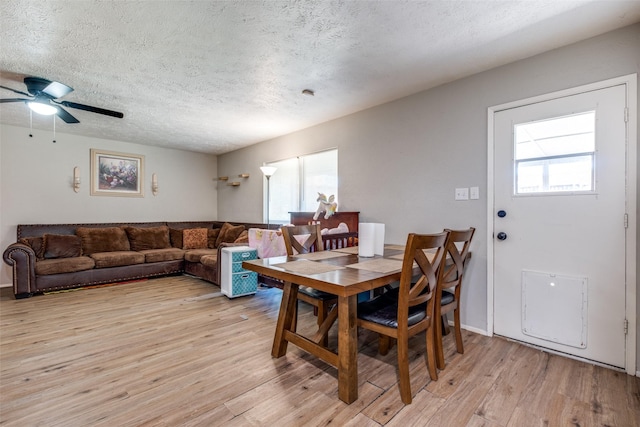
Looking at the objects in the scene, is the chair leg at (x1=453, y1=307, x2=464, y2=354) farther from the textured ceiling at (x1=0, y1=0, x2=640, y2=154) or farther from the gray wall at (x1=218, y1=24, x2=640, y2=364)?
the textured ceiling at (x1=0, y1=0, x2=640, y2=154)

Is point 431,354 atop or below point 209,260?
below

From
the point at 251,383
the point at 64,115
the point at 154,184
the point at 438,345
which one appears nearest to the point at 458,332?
the point at 438,345

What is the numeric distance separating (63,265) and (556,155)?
18.4ft

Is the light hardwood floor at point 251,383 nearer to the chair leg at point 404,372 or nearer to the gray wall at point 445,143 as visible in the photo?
the chair leg at point 404,372

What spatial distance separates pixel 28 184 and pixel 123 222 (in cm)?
135

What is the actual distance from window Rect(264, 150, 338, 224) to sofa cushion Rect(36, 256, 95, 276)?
8.88ft

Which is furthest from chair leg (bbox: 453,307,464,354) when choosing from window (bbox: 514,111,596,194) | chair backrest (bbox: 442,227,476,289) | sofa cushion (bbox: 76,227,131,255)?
sofa cushion (bbox: 76,227,131,255)

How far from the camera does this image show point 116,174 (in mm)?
5164

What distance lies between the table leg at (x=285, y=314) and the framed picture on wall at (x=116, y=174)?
465 centimetres

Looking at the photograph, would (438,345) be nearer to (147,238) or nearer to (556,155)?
(556,155)

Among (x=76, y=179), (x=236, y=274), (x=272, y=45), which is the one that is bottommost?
(x=236, y=274)

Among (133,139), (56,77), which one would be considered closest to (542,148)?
(56,77)

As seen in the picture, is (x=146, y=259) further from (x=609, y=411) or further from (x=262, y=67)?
(x=609, y=411)

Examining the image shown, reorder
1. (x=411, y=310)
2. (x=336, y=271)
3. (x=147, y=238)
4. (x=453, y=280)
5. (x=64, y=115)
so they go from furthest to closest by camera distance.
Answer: (x=147, y=238), (x=64, y=115), (x=453, y=280), (x=411, y=310), (x=336, y=271)
